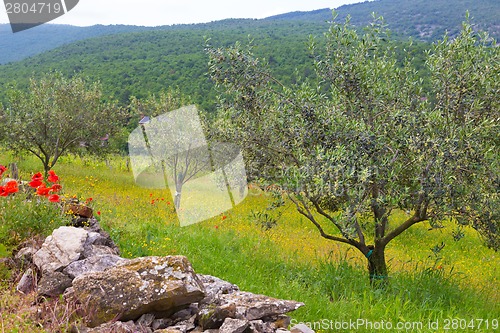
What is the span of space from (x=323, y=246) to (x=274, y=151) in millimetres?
6491

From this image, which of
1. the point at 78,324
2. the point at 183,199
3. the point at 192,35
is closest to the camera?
the point at 78,324

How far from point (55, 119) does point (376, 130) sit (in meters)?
20.6

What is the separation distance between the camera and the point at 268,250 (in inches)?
457

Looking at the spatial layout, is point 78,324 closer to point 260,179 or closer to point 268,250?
point 260,179

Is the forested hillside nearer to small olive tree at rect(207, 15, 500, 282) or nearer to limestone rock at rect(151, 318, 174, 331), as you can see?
small olive tree at rect(207, 15, 500, 282)

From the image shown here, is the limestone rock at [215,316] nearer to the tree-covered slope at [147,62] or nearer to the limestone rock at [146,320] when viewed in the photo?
the limestone rock at [146,320]

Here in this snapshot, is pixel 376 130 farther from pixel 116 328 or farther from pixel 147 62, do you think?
pixel 147 62

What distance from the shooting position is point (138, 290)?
5531 mm

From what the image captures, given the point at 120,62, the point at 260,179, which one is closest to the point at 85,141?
the point at 260,179

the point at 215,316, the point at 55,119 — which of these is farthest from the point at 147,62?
the point at 215,316

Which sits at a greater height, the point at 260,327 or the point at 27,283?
the point at 27,283

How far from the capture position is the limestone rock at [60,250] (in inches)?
258

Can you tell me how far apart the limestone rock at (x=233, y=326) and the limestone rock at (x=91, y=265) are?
2.27m

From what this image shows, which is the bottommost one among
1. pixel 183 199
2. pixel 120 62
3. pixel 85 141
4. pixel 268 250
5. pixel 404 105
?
pixel 183 199
